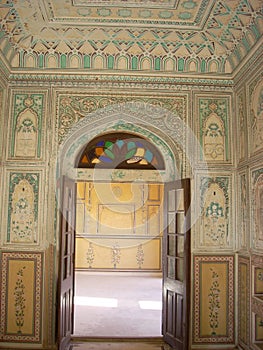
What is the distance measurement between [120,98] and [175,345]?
10.1 feet

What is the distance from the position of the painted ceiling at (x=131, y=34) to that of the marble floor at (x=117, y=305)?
3.52m

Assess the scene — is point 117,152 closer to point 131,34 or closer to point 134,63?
point 134,63

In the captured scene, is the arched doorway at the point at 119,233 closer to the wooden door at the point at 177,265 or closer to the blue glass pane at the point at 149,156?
the blue glass pane at the point at 149,156

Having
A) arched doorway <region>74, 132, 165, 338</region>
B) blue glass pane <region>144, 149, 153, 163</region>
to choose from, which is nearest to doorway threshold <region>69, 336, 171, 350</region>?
blue glass pane <region>144, 149, 153, 163</region>

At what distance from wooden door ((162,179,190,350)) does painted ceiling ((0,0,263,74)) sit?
5.17 feet

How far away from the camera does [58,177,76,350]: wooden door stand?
15.1ft

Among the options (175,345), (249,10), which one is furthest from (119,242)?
(249,10)

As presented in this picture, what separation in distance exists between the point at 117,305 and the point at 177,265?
275 cm

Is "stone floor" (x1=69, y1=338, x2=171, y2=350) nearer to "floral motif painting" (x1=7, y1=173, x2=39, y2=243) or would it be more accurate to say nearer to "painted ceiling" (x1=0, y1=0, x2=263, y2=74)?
"floral motif painting" (x1=7, y1=173, x2=39, y2=243)

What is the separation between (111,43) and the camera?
4820 millimetres

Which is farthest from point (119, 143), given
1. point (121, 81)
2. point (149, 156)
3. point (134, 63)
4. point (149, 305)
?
point (149, 305)

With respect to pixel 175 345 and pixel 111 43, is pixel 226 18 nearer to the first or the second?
pixel 111 43

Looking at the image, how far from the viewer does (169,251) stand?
5262 millimetres

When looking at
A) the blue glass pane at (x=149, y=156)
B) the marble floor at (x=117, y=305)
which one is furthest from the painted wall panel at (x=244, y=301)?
the blue glass pane at (x=149, y=156)
